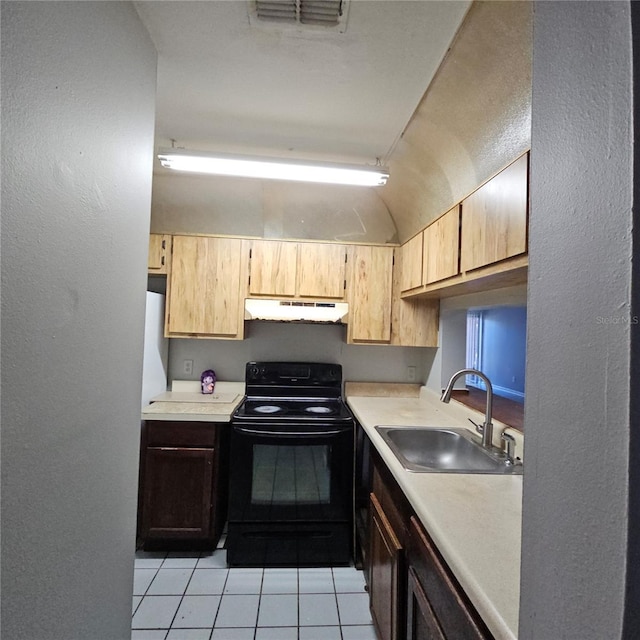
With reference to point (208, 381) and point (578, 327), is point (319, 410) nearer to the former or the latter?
point (208, 381)

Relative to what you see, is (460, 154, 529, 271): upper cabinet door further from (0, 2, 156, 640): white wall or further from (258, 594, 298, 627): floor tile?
(258, 594, 298, 627): floor tile

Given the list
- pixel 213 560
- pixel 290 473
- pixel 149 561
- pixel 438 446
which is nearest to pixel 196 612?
pixel 213 560

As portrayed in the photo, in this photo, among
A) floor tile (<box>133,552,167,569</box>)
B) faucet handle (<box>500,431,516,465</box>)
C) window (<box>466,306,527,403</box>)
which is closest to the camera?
faucet handle (<box>500,431,516,465</box>)

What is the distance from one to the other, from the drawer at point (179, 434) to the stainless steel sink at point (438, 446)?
3.55 ft

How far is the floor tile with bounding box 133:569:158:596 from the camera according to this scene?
1.76 m

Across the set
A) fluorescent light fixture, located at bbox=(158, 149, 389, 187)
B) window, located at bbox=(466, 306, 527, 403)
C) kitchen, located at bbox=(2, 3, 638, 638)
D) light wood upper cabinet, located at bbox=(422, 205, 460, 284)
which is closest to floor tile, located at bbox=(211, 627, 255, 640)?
kitchen, located at bbox=(2, 3, 638, 638)

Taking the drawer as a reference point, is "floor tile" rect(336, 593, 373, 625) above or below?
below

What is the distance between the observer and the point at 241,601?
5.62ft

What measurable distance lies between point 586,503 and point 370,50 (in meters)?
1.61

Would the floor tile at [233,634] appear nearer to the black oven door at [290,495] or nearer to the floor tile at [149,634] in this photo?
the floor tile at [149,634]

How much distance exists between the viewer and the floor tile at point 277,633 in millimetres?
1522

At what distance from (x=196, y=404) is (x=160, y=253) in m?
1.14

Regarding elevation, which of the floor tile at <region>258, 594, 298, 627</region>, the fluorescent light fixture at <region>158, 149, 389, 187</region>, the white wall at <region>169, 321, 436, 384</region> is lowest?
the floor tile at <region>258, 594, 298, 627</region>

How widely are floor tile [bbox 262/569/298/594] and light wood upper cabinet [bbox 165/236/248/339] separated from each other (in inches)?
59.4
